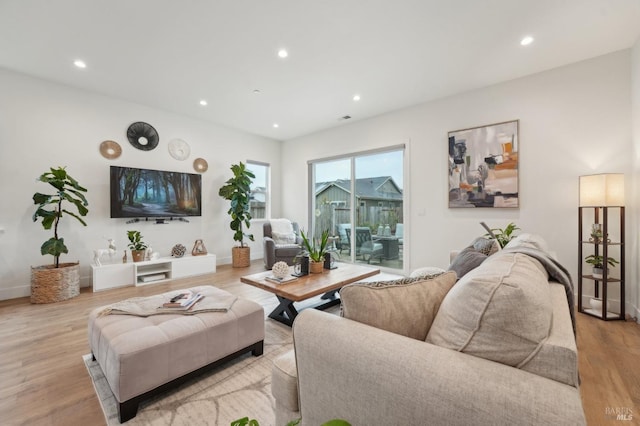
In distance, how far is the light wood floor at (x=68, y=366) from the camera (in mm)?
1522

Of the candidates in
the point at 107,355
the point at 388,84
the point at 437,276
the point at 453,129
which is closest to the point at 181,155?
the point at 388,84

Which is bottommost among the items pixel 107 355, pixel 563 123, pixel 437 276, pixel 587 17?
pixel 107 355

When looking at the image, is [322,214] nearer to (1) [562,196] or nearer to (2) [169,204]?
(2) [169,204]

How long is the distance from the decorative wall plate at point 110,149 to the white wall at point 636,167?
639cm

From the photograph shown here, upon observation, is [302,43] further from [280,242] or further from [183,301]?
[280,242]

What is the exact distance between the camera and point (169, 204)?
460 cm

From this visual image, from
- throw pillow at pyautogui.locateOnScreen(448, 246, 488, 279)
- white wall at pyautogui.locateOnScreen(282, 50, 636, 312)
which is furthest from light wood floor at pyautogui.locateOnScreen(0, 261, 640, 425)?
white wall at pyautogui.locateOnScreen(282, 50, 636, 312)

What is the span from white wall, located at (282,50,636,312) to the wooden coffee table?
171cm

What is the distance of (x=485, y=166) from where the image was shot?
3.67 meters

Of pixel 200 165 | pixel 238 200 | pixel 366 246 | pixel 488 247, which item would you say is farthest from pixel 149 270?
pixel 488 247

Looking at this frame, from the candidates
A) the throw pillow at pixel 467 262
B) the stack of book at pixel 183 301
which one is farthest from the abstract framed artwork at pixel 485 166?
the stack of book at pixel 183 301

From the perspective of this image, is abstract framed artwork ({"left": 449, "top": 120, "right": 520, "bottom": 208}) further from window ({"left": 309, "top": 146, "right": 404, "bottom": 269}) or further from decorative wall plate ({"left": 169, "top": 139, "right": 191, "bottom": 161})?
decorative wall plate ({"left": 169, "top": 139, "right": 191, "bottom": 161})

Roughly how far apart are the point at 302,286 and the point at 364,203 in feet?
9.84

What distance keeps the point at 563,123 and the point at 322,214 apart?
13.4 ft
